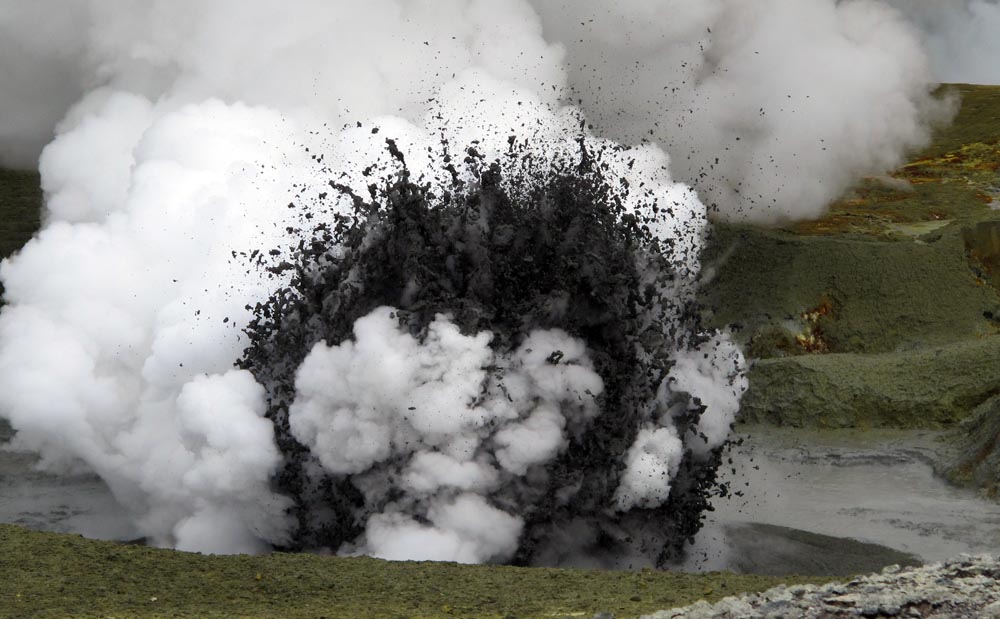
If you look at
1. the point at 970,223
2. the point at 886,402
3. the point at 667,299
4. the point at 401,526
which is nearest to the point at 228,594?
the point at 401,526

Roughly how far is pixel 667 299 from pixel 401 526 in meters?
5.23

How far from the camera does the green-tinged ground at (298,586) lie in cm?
1036

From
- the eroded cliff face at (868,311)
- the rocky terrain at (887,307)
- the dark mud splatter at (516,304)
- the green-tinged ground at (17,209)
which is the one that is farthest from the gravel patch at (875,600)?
the green-tinged ground at (17,209)

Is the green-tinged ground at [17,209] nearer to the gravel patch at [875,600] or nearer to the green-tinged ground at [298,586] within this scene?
the green-tinged ground at [298,586]

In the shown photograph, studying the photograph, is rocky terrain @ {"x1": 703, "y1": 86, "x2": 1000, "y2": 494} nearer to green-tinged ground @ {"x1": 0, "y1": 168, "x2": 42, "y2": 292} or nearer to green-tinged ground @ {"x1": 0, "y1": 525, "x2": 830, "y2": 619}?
green-tinged ground @ {"x1": 0, "y1": 525, "x2": 830, "y2": 619}

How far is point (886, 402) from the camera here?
86.3 ft

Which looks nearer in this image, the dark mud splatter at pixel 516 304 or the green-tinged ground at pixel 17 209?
the dark mud splatter at pixel 516 304

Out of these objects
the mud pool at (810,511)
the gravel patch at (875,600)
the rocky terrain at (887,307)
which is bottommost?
the gravel patch at (875,600)

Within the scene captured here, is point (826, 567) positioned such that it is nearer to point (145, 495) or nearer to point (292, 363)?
point (292, 363)

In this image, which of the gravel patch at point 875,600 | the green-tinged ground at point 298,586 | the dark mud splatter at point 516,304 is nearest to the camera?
the gravel patch at point 875,600

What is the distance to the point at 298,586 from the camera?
11508 mm

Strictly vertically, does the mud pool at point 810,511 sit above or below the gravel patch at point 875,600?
above

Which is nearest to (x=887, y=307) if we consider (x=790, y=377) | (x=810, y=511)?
(x=790, y=377)

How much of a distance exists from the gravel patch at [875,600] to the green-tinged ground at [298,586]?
0.81 meters
